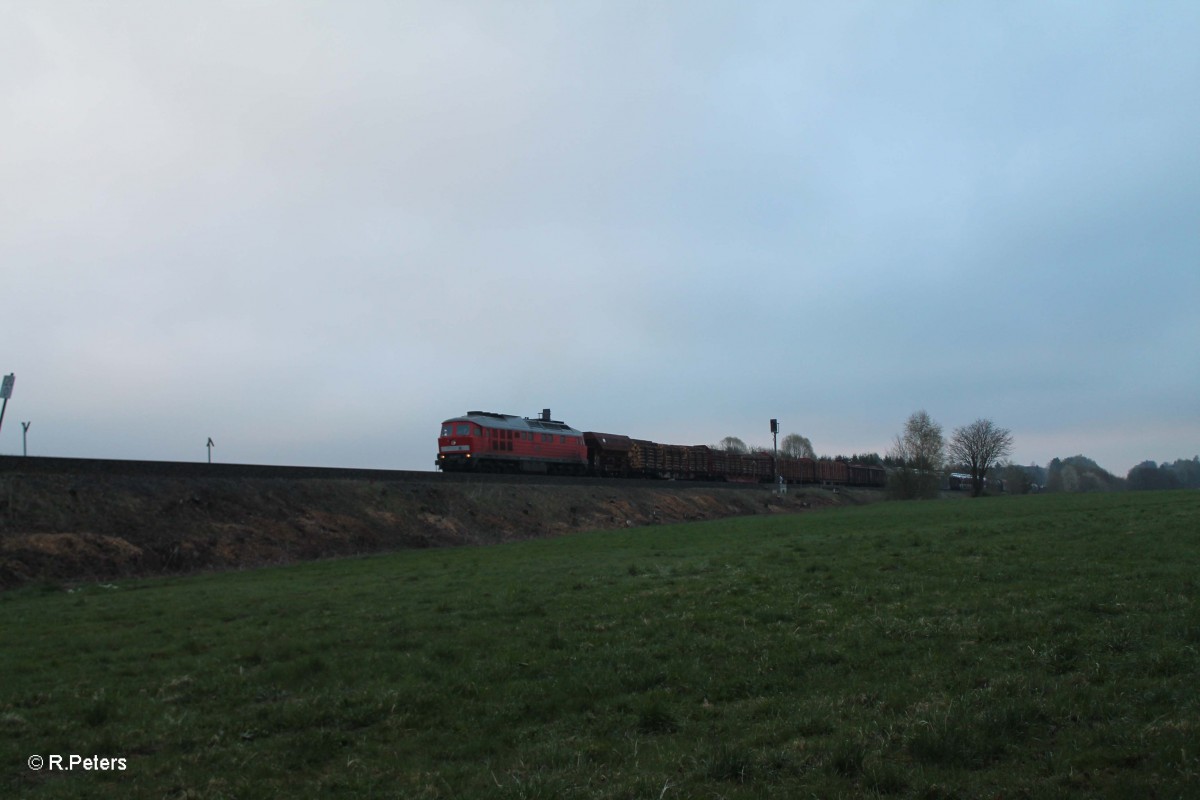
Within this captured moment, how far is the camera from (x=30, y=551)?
24000 mm

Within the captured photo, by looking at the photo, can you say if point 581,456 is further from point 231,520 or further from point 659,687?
point 659,687

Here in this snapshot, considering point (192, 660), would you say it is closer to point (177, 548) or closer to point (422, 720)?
point (422, 720)

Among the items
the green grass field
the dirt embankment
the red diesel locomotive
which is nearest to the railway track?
the dirt embankment

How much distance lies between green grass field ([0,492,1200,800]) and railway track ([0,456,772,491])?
13.5 meters

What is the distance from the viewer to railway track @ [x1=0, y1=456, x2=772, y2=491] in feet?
92.1

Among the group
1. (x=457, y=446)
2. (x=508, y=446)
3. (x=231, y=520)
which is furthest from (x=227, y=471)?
(x=508, y=446)

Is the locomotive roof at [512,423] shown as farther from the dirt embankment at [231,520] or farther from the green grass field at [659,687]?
the green grass field at [659,687]

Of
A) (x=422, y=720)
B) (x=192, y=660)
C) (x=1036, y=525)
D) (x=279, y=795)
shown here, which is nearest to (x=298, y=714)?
(x=422, y=720)

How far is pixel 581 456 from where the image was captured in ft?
211

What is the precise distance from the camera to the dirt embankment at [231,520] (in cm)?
2505

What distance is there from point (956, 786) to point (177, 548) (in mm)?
27108

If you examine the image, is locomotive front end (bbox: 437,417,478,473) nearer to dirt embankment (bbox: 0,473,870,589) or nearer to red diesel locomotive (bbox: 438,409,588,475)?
red diesel locomotive (bbox: 438,409,588,475)

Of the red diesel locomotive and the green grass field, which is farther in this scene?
the red diesel locomotive

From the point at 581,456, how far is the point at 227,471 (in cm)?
3363
